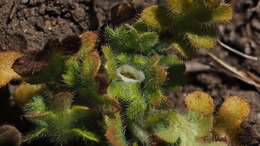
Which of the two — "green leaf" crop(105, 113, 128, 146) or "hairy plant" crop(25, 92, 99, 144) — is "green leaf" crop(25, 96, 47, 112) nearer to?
"hairy plant" crop(25, 92, 99, 144)

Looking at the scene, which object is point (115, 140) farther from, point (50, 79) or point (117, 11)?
point (117, 11)

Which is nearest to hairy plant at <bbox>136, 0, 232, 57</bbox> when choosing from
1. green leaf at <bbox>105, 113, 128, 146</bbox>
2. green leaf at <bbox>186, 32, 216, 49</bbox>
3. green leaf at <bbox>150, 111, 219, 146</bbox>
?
green leaf at <bbox>186, 32, 216, 49</bbox>

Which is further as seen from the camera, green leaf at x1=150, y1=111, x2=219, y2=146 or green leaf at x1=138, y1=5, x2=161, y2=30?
green leaf at x1=138, y1=5, x2=161, y2=30

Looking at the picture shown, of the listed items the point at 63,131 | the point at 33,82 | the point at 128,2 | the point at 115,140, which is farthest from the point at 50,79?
the point at 128,2

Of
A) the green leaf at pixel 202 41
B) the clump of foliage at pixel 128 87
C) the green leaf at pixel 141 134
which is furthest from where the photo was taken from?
the green leaf at pixel 202 41

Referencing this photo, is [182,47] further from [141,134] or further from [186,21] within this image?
[141,134]

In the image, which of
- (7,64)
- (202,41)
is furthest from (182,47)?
(7,64)

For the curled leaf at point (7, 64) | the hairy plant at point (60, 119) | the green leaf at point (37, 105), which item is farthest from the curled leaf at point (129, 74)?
the curled leaf at point (7, 64)

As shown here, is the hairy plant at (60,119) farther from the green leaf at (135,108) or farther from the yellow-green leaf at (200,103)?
the yellow-green leaf at (200,103)
